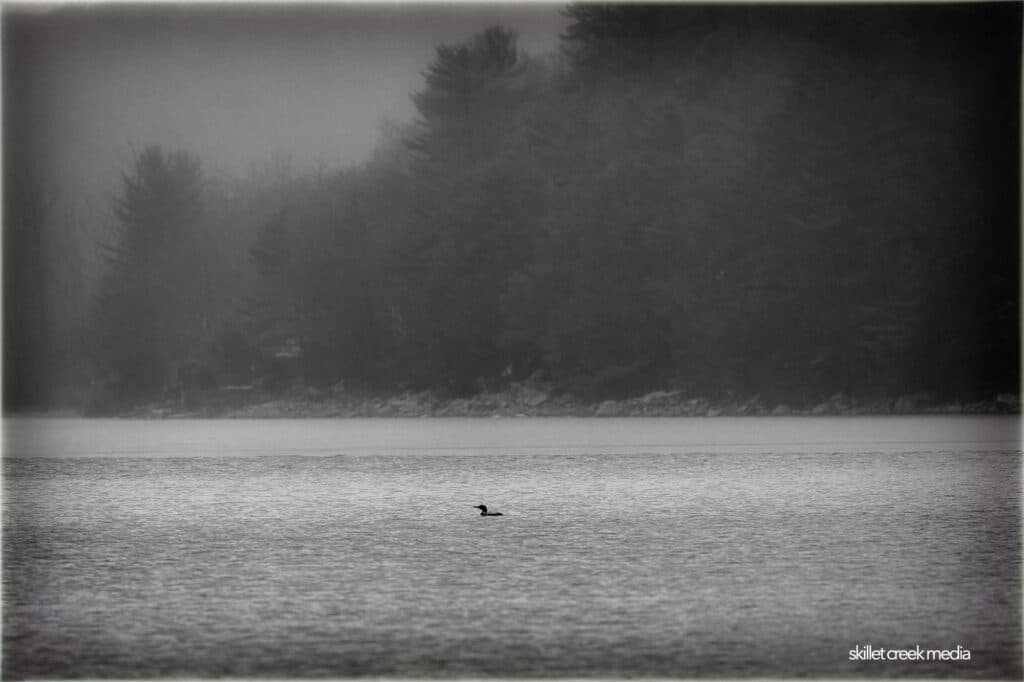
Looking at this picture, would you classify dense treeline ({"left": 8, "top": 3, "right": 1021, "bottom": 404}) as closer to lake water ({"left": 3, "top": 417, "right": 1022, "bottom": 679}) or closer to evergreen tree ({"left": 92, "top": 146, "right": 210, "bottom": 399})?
evergreen tree ({"left": 92, "top": 146, "right": 210, "bottom": 399})

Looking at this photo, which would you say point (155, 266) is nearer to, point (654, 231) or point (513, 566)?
point (654, 231)

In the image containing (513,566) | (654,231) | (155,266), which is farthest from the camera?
(155,266)

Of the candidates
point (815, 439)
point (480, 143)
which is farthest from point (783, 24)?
point (815, 439)

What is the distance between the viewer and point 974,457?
59.7ft

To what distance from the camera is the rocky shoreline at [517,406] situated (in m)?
37.6

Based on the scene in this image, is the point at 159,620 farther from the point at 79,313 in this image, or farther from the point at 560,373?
the point at 79,313

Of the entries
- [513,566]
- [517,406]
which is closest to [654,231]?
[517,406]

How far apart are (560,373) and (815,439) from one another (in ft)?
56.3

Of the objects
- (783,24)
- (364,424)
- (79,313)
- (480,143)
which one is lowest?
(364,424)

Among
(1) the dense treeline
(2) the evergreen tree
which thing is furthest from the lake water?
(2) the evergreen tree

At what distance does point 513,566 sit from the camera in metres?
9.38

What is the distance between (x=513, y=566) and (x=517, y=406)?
100 ft

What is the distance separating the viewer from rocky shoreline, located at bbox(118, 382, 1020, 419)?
37.6 metres

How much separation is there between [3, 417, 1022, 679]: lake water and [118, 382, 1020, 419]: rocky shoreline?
1850cm
